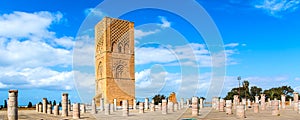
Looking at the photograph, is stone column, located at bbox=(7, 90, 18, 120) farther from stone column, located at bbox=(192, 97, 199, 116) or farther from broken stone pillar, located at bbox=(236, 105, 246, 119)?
broken stone pillar, located at bbox=(236, 105, 246, 119)

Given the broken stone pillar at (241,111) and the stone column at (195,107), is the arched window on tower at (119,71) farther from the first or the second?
the broken stone pillar at (241,111)

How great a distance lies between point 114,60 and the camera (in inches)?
1630

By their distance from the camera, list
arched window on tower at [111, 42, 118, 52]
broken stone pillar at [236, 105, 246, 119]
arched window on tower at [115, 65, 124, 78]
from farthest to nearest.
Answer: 1. arched window on tower at [115, 65, 124, 78]
2. arched window on tower at [111, 42, 118, 52]
3. broken stone pillar at [236, 105, 246, 119]

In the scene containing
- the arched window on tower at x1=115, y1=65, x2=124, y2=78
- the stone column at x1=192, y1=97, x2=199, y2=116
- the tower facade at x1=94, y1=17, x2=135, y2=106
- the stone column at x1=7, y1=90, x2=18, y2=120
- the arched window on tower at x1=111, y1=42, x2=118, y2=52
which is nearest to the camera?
the stone column at x1=7, y1=90, x2=18, y2=120

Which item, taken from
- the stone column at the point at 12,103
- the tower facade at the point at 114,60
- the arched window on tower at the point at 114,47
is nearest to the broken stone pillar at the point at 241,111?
the stone column at the point at 12,103

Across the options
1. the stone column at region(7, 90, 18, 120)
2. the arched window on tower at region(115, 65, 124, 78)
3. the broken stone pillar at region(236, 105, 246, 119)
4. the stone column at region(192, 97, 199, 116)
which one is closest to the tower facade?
the arched window on tower at region(115, 65, 124, 78)

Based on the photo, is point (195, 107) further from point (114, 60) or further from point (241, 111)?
point (114, 60)

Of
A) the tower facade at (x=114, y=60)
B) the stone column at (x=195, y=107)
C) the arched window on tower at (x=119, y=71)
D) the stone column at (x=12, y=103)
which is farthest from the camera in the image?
the arched window on tower at (x=119, y=71)

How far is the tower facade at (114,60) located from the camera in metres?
40.5

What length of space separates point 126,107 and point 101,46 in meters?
24.8

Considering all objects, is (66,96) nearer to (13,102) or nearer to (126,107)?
(126,107)

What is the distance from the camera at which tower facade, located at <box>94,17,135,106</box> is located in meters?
40.5

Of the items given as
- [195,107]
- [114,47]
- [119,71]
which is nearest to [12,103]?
[195,107]

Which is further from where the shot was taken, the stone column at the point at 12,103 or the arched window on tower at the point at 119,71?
the arched window on tower at the point at 119,71
